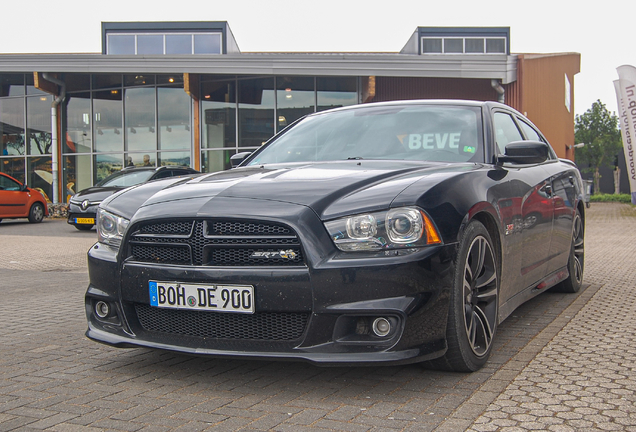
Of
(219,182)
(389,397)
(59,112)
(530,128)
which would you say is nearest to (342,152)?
(219,182)

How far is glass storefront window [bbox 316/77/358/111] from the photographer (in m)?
23.8

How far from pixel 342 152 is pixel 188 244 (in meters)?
1.52

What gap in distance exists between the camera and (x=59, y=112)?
25.8 m

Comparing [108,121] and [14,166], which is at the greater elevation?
[108,121]

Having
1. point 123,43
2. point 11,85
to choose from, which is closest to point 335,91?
point 11,85

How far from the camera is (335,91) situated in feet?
78.4

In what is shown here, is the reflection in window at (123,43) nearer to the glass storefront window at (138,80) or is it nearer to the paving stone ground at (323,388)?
the glass storefront window at (138,80)

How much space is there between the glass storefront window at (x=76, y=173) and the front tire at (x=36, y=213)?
18.2ft

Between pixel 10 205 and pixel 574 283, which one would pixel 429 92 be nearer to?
pixel 10 205

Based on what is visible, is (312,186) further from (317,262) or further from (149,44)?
(149,44)

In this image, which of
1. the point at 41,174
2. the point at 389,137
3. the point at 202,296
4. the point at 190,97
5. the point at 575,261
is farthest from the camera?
the point at 41,174

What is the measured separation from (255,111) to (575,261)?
1927 cm

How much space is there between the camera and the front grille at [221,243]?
3127mm

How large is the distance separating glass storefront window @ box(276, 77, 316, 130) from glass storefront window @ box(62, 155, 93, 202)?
7.89 metres
